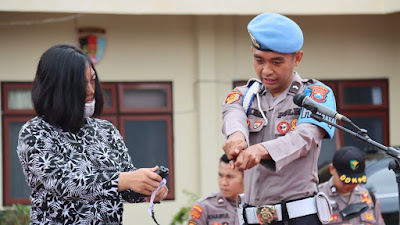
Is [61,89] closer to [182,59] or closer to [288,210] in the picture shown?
[288,210]

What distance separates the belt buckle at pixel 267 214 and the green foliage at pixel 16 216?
13.9ft

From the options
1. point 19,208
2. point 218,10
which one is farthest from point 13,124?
point 218,10

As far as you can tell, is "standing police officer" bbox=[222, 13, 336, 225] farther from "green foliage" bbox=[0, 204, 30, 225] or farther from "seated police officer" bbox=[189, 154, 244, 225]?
"green foliage" bbox=[0, 204, 30, 225]

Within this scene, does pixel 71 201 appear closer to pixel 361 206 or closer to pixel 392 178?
pixel 361 206

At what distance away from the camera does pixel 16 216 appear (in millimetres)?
7812

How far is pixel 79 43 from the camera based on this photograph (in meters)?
10.2

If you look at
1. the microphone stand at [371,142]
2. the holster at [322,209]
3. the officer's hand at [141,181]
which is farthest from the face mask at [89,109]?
the holster at [322,209]

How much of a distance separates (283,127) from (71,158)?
105cm

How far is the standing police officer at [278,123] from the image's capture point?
3.77 metres

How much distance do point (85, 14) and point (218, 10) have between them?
5.78ft

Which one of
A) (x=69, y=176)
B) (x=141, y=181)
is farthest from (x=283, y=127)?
(x=69, y=176)

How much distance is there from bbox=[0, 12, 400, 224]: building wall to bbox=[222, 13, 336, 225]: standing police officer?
6.20 m

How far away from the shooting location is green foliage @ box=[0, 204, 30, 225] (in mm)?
7699

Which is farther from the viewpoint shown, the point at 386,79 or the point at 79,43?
the point at 386,79
